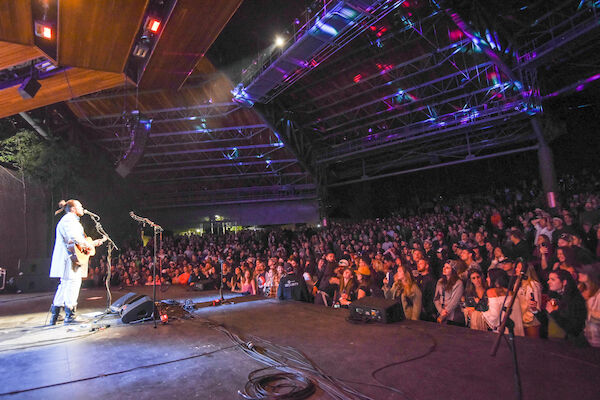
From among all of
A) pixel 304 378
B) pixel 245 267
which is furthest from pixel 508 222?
pixel 304 378

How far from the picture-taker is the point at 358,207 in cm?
1822

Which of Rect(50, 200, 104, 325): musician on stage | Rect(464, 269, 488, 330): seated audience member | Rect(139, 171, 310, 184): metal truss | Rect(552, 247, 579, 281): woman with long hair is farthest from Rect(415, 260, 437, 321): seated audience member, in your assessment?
Rect(139, 171, 310, 184): metal truss

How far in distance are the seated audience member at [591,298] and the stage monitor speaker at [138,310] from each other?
4655mm

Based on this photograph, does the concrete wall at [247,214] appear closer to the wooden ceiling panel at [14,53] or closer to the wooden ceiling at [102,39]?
the wooden ceiling at [102,39]

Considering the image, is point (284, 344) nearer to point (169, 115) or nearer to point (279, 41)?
point (279, 41)

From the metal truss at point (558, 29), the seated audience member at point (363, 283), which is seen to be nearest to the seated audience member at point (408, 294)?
the seated audience member at point (363, 283)

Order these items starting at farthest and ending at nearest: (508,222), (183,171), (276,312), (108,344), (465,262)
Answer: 1. (183,171)
2. (508,222)
3. (465,262)
4. (276,312)
5. (108,344)

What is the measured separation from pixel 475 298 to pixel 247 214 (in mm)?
14324

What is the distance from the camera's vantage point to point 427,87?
1090cm

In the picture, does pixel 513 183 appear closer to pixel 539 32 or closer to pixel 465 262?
pixel 539 32

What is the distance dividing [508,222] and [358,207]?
8.83 m

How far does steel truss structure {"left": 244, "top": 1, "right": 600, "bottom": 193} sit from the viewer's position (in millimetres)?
8312

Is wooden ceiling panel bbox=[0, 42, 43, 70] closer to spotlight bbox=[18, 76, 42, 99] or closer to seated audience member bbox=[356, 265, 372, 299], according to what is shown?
spotlight bbox=[18, 76, 42, 99]

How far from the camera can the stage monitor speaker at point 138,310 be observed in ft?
14.3
